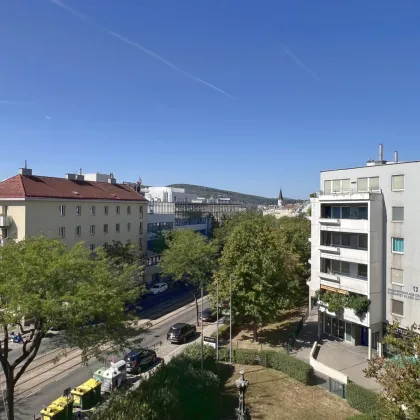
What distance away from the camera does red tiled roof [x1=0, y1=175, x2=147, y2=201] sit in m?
39.1

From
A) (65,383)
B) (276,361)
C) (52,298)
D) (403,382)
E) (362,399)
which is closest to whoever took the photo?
(403,382)

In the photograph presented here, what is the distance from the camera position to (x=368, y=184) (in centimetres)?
3130

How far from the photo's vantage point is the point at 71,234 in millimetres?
43125

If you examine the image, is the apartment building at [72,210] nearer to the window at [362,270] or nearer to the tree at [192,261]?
the tree at [192,261]

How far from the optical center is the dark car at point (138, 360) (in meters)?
26.5

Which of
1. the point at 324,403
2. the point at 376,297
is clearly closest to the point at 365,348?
the point at 376,297

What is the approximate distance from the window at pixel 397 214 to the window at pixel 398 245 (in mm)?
1549

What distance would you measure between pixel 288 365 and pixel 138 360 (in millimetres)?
10639

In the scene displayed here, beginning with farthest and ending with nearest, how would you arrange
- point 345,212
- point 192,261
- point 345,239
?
point 192,261 < point 345,239 < point 345,212

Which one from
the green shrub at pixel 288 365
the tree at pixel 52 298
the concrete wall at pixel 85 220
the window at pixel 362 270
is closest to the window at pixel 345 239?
the window at pixel 362 270

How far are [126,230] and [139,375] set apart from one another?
27925mm

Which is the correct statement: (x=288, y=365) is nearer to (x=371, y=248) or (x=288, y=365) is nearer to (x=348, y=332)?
(x=348, y=332)

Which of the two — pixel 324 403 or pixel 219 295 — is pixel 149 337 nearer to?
pixel 219 295

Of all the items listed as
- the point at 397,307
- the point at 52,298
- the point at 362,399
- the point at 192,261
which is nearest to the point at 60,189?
the point at 192,261
